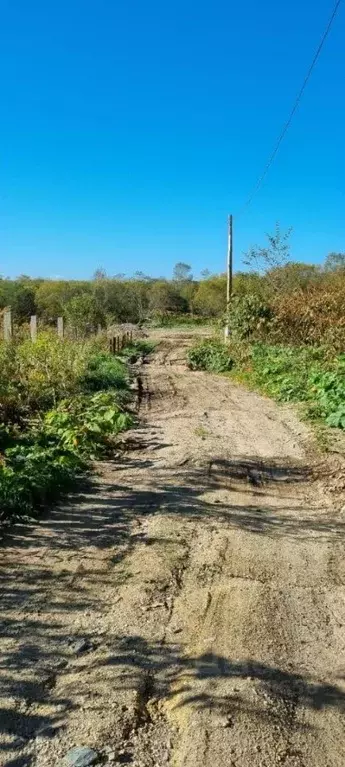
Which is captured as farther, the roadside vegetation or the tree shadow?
the roadside vegetation

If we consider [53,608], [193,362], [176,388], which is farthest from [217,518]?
[193,362]

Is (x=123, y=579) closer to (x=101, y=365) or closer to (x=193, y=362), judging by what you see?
(x=101, y=365)

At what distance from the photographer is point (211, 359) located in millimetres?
22875

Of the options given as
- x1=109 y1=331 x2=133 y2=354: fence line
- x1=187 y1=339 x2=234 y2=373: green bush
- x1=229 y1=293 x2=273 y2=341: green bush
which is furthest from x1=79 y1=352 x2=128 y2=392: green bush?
x1=109 y1=331 x2=133 y2=354: fence line

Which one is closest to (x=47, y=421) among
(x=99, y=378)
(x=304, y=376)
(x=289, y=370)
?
(x=99, y=378)

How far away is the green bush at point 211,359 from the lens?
71.7 feet

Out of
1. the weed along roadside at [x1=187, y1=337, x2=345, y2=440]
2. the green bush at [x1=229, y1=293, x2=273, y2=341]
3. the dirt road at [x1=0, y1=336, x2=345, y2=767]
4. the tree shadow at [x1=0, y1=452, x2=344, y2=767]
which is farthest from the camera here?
the green bush at [x1=229, y1=293, x2=273, y2=341]

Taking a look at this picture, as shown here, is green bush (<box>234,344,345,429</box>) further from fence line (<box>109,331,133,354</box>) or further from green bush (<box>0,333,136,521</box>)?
fence line (<box>109,331,133,354</box>)

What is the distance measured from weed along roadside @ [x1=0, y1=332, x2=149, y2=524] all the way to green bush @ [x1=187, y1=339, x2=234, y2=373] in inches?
314

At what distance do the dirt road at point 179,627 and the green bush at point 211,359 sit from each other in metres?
15.2

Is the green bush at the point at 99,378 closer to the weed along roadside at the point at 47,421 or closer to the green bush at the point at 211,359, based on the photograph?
the weed along roadside at the point at 47,421

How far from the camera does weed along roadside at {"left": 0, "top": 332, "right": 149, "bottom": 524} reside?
5.76 m

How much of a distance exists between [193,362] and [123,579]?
19469mm

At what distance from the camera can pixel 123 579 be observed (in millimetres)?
4109
